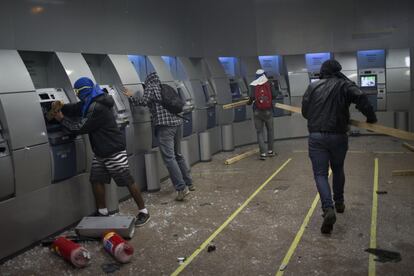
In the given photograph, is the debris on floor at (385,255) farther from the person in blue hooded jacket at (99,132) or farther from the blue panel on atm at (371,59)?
the blue panel on atm at (371,59)

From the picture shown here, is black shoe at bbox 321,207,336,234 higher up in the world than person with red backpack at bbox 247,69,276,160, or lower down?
lower down

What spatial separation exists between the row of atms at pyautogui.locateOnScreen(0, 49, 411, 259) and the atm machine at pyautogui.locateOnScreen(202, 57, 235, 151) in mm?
21

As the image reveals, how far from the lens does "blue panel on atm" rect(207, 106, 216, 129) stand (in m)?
7.89

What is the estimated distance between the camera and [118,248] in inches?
139

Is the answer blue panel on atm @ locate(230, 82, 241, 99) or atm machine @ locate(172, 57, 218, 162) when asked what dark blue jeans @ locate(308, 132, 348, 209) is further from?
blue panel on atm @ locate(230, 82, 241, 99)

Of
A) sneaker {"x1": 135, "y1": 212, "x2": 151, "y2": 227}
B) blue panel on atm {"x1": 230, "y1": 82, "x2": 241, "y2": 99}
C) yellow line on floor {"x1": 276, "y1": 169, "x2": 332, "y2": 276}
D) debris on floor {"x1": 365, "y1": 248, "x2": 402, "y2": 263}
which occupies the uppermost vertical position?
blue panel on atm {"x1": 230, "y1": 82, "x2": 241, "y2": 99}

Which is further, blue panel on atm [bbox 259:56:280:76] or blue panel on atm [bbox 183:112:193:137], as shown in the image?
blue panel on atm [bbox 259:56:280:76]

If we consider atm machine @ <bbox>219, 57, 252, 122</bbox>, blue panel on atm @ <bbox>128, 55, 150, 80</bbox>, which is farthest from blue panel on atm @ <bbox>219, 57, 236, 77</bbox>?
blue panel on atm @ <bbox>128, 55, 150, 80</bbox>

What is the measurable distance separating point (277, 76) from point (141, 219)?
624 cm

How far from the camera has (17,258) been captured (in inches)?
148

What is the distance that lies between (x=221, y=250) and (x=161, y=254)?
0.53 meters

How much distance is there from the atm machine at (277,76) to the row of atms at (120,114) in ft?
0.08

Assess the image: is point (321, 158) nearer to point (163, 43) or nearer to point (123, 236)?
point (123, 236)

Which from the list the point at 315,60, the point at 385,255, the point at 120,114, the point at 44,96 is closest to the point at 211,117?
the point at 120,114
